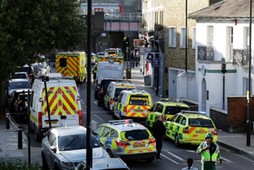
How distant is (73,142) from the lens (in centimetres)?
2088

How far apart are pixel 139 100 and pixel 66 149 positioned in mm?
14621

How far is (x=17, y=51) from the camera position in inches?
908

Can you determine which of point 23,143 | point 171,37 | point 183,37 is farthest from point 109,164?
point 171,37

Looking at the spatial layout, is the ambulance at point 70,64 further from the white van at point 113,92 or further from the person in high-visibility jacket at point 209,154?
the person in high-visibility jacket at point 209,154

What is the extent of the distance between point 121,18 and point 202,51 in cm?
4931

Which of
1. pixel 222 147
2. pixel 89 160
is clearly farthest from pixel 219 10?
pixel 89 160

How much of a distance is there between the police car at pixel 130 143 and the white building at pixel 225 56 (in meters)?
13.7

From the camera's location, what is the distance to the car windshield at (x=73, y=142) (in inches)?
811

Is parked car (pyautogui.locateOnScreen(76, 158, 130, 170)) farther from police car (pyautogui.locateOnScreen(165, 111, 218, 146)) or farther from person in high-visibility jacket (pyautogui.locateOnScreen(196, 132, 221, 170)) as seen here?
police car (pyautogui.locateOnScreen(165, 111, 218, 146))

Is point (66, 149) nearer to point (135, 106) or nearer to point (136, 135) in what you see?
point (136, 135)

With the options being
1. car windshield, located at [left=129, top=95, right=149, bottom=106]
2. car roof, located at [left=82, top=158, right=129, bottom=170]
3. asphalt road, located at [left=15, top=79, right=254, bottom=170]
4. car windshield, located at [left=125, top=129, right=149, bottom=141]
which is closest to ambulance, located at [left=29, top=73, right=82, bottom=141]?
asphalt road, located at [left=15, top=79, right=254, bottom=170]

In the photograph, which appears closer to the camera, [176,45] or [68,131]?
[68,131]

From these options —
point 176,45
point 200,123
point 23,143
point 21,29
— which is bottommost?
point 23,143

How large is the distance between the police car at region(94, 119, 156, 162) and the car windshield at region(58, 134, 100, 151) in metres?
2.41
